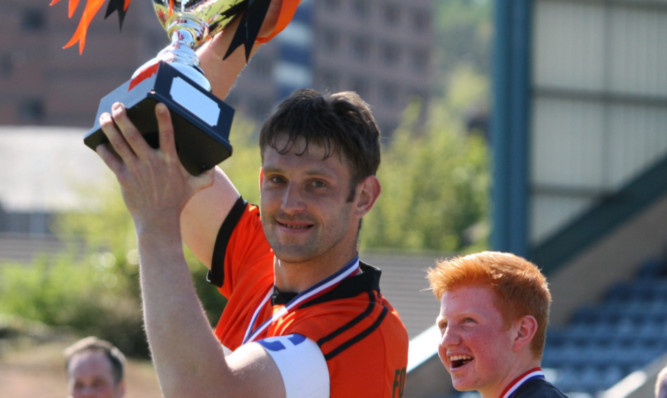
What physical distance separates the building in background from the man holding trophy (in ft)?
157

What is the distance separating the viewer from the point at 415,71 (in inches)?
3302

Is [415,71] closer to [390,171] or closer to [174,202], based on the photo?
[390,171]

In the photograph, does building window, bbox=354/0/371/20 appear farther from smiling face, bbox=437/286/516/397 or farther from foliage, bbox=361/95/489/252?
smiling face, bbox=437/286/516/397

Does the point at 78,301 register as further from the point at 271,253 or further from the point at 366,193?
the point at 366,193

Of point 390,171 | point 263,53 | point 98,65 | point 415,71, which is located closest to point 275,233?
point 390,171

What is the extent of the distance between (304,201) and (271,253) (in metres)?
0.47

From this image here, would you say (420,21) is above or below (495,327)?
below

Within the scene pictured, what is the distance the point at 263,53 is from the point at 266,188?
66555 mm

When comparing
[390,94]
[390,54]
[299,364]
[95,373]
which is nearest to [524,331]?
[299,364]

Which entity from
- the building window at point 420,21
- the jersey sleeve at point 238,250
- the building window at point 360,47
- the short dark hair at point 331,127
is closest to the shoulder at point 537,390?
the short dark hair at point 331,127

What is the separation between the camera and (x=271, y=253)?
9.16ft

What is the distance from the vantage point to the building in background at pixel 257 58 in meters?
60.4

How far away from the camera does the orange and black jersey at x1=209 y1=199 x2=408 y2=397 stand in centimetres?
226

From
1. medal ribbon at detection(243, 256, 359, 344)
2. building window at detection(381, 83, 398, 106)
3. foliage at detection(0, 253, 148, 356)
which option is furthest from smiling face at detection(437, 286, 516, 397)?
building window at detection(381, 83, 398, 106)
